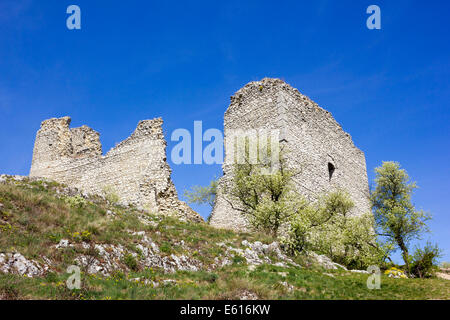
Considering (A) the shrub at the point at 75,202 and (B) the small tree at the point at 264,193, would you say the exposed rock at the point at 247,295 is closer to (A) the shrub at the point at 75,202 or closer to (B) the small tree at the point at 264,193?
(A) the shrub at the point at 75,202

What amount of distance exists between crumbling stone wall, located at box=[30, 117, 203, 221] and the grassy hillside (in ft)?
22.8

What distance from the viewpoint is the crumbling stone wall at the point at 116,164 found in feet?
73.5

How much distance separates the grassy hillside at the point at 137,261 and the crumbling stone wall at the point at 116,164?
6947 mm

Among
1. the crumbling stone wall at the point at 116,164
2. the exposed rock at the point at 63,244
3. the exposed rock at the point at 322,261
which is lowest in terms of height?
the exposed rock at the point at 322,261

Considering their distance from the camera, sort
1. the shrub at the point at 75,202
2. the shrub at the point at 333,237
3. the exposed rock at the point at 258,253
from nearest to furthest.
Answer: the exposed rock at the point at 258,253, the shrub at the point at 75,202, the shrub at the point at 333,237

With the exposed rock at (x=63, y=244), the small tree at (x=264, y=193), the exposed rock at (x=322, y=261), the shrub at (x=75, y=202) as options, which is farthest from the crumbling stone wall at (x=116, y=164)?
the exposed rock at (x=63, y=244)

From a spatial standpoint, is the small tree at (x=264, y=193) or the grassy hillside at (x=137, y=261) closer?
the grassy hillside at (x=137, y=261)

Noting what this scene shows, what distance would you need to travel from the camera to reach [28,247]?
31.4ft

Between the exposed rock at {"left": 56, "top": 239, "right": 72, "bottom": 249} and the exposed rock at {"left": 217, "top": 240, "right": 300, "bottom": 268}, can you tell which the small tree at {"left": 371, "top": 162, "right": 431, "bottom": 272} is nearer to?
the exposed rock at {"left": 217, "top": 240, "right": 300, "bottom": 268}

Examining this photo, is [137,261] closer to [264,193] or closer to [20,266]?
[20,266]

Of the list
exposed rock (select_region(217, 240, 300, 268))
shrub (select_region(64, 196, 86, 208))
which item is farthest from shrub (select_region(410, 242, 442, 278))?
shrub (select_region(64, 196, 86, 208))

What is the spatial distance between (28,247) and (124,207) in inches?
263
